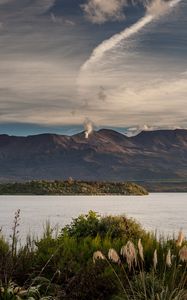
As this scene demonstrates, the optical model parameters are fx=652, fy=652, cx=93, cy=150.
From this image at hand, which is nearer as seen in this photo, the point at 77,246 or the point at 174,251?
the point at 174,251

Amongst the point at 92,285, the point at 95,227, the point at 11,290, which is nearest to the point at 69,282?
the point at 92,285

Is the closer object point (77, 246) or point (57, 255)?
point (57, 255)

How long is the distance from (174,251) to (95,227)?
20.3ft

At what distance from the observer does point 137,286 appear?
52.1ft

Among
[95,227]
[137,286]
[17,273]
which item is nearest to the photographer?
[137,286]

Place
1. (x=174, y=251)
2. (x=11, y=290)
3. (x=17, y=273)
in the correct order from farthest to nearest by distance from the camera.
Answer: (x=174, y=251)
(x=17, y=273)
(x=11, y=290)

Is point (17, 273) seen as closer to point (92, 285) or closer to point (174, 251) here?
point (92, 285)

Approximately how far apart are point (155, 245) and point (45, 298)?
6.29 metres

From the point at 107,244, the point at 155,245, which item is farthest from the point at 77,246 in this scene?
the point at 155,245

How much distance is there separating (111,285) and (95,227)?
26.5ft

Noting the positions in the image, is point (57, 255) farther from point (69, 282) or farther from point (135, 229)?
point (135, 229)

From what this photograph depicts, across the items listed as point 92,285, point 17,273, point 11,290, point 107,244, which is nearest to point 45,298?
point 11,290

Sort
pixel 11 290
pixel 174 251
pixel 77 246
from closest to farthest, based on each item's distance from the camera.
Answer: pixel 11 290, pixel 174 251, pixel 77 246

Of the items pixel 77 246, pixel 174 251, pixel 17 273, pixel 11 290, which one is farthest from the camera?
pixel 77 246
